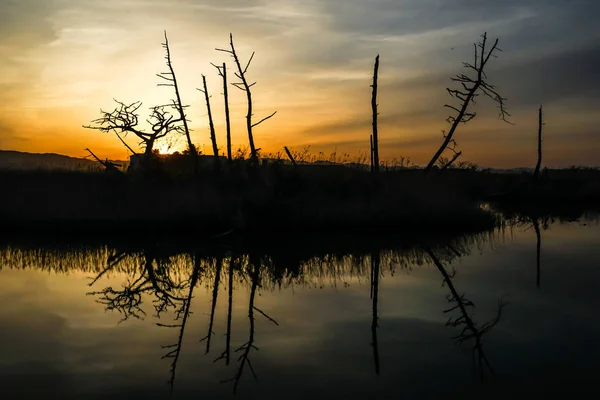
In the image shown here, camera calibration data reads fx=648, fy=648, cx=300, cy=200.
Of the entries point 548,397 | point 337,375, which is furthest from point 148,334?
point 548,397

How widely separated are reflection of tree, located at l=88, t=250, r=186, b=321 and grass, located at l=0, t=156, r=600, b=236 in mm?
5257

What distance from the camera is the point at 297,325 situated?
955 centimetres

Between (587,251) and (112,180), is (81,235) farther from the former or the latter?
(587,251)

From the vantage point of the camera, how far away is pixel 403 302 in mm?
11047

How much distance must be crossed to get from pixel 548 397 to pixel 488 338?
226 cm

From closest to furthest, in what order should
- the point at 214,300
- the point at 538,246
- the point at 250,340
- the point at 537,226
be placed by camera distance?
the point at 250,340, the point at 214,300, the point at 538,246, the point at 537,226

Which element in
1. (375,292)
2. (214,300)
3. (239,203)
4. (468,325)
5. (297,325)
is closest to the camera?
(468,325)

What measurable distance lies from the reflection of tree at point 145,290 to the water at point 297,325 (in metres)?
0.04

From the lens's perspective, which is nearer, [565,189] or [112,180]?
[112,180]

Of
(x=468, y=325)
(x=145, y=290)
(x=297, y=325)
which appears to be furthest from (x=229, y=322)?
(x=468, y=325)

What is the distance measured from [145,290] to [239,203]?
8780 mm

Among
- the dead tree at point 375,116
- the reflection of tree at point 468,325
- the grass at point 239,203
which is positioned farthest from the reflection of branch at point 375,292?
the dead tree at point 375,116

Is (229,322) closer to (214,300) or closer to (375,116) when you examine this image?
(214,300)

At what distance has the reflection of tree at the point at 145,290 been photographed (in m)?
11.0
